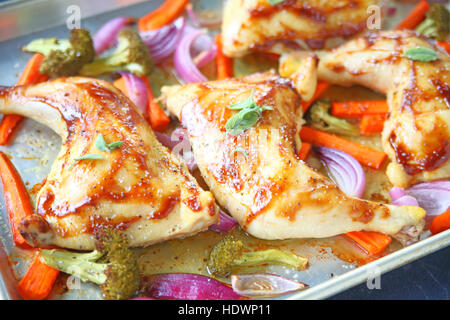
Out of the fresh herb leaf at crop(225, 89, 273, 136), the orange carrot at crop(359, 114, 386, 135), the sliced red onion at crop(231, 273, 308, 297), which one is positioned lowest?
the sliced red onion at crop(231, 273, 308, 297)

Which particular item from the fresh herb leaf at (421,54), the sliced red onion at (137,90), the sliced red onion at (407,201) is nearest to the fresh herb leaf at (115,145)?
the sliced red onion at (137,90)

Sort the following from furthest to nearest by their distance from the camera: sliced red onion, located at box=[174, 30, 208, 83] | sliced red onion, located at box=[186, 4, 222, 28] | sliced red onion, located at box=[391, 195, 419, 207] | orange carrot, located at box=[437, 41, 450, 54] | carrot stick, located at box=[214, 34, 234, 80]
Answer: sliced red onion, located at box=[186, 4, 222, 28], orange carrot, located at box=[437, 41, 450, 54], carrot stick, located at box=[214, 34, 234, 80], sliced red onion, located at box=[174, 30, 208, 83], sliced red onion, located at box=[391, 195, 419, 207]

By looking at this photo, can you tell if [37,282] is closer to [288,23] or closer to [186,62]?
[186,62]

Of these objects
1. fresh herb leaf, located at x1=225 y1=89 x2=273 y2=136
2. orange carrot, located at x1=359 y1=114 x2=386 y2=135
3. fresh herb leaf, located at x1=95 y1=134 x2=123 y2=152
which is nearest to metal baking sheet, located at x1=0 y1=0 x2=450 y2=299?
fresh herb leaf, located at x1=95 y1=134 x2=123 y2=152

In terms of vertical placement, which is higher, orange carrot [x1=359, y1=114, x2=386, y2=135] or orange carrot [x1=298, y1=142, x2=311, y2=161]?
orange carrot [x1=359, y1=114, x2=386, y2=135]

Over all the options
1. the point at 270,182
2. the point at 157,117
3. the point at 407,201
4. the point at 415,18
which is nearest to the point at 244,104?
the point at 270,182

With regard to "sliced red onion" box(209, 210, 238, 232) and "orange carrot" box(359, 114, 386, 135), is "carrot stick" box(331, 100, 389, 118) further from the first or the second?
"sliced red onion" box(209, 210, 238, 232)

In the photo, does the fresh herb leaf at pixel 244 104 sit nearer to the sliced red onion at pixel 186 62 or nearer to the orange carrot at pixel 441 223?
the sliced red onion at pixel 186 62
